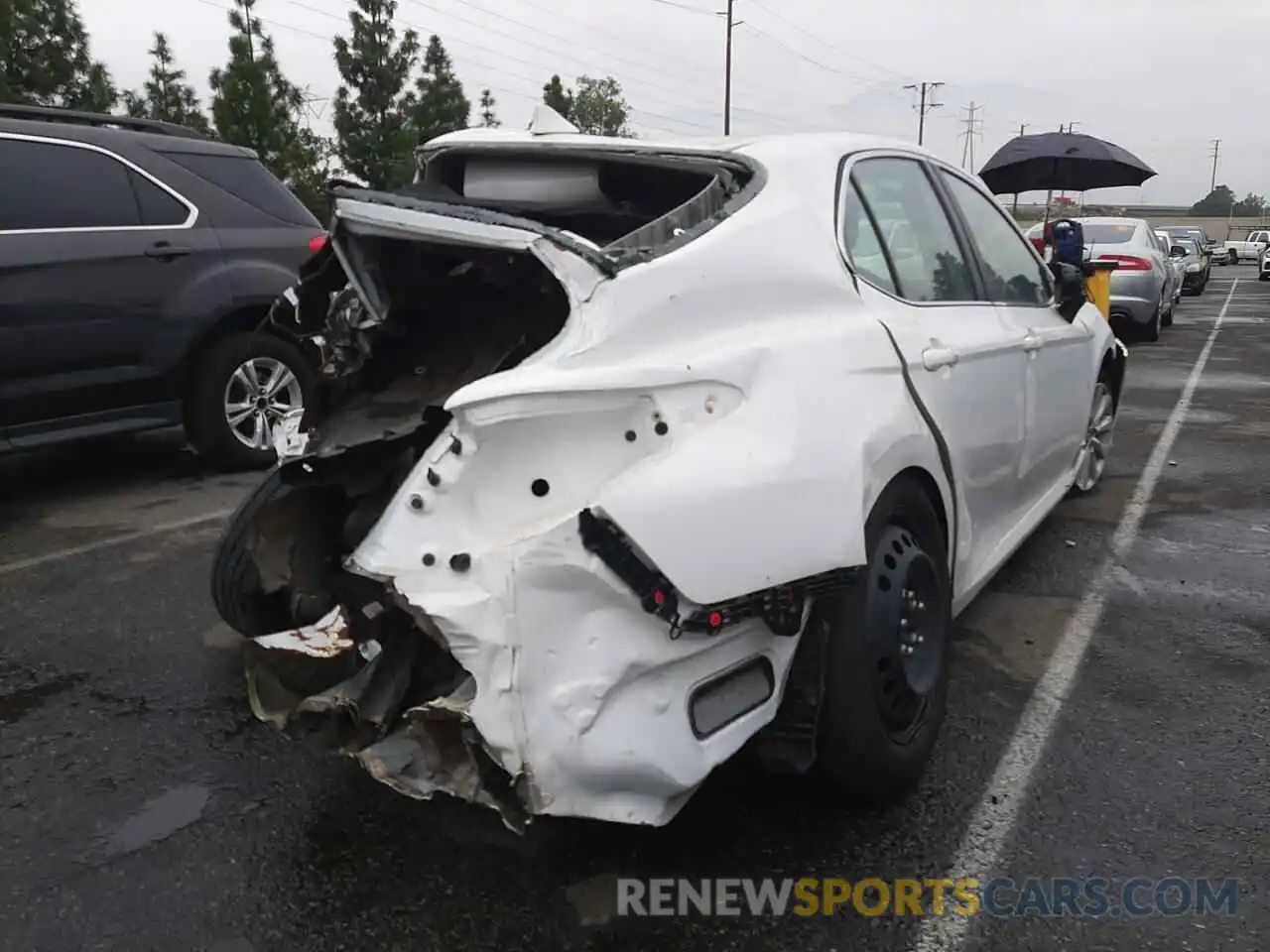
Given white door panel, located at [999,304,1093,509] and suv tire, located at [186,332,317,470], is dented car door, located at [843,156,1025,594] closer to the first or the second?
white door panel, located at [999,304,1093,509]

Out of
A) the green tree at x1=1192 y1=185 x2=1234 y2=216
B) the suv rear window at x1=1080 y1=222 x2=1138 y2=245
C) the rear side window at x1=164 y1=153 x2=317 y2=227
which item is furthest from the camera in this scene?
the green tree at x1=1192 y1=185 x2=1234 y2=216

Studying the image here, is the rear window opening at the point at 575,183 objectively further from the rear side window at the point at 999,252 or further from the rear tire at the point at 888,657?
the rear side window at the point at 999,252

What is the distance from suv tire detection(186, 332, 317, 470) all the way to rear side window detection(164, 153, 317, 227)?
812 mm

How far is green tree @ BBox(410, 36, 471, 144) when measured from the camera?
32.5m

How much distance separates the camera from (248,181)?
6.38 m

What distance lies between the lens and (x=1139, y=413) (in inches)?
341

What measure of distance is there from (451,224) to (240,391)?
166 inches

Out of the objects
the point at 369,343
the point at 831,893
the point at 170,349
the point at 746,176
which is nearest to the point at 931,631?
the point at 831,893

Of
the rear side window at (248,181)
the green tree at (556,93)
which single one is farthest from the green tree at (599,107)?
the rear side window at (248,181)

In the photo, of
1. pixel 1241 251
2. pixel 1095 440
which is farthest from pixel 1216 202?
pixel 1095 440

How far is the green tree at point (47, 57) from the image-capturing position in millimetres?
18062

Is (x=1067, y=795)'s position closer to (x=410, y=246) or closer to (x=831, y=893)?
(x=831, y=893)

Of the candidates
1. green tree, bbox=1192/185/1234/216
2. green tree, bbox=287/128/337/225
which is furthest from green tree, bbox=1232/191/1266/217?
green tree, bbox=287/128/337/225

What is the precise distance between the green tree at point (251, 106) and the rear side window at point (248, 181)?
66.2 feet
